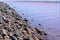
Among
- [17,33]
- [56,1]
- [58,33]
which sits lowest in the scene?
[56,1]

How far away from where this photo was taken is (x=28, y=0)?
13828 millimetres

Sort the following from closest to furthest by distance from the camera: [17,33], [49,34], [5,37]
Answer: [5,37] → [17,33] → [49,34]

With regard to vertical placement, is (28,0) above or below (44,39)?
below

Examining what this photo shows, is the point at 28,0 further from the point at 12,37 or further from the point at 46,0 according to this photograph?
the point at 12,37

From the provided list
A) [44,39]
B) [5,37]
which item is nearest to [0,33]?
[5,37]

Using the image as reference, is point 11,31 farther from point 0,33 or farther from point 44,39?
point 44,39

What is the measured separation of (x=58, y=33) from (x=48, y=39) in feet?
1.53

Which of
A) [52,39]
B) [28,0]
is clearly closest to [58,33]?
[52,39]

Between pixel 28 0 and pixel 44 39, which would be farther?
pixel 28 0

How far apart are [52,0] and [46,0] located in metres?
0.51

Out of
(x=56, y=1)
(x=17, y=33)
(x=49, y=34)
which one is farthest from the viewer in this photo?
(x=56, y=1)

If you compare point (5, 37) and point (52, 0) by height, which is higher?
point (5, 37)

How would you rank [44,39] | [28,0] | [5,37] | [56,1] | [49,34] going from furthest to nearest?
[28,0], [56,1], [49,34], [44,39], [5,37]

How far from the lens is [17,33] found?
2645mm
